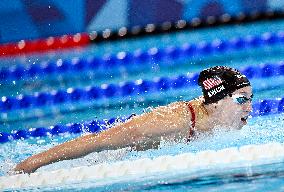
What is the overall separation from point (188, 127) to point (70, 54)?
4.50 m

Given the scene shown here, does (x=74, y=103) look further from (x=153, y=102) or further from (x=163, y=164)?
(x=163, y=164)

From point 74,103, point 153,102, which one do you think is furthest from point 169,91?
point 74,103

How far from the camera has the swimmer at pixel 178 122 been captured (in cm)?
327

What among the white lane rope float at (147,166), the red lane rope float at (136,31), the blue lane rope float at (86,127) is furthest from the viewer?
the red lane rope float at (136,31)

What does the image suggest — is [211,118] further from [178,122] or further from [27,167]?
[27,167]

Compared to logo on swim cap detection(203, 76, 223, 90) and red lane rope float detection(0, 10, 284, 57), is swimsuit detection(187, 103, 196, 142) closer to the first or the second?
logo on swim cap detection(203, 76, 223, 90)

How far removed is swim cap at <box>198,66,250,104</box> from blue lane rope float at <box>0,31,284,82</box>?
3.35m

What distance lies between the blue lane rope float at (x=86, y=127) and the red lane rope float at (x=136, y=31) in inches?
131

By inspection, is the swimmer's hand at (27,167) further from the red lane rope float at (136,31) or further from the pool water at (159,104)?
the red lane rope float at (136,31)

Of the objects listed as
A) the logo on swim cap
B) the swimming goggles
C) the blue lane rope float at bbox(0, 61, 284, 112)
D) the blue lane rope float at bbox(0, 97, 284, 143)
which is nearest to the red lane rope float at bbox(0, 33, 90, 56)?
the blue lane rope float at bbox(0, 61, 284, 112)

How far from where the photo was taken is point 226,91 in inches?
134

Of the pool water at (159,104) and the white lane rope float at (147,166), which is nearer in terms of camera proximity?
the pool water at (159,104)

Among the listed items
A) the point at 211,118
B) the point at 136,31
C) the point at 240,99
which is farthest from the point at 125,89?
the point at 136,31

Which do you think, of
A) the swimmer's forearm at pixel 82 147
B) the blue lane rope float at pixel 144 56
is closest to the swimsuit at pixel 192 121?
the swimmer's forearm at pixel 82 147
